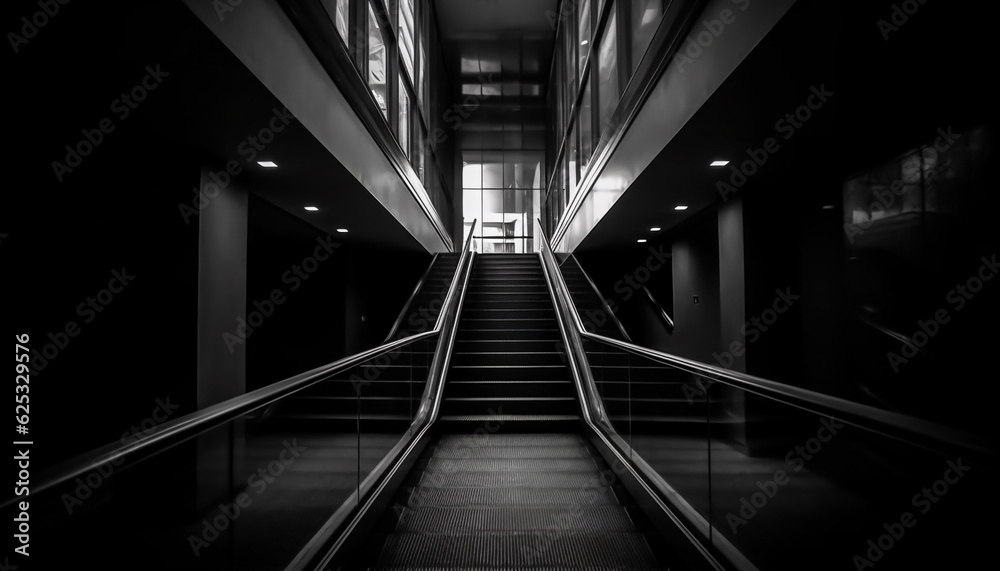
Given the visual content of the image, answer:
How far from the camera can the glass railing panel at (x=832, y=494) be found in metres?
1.23

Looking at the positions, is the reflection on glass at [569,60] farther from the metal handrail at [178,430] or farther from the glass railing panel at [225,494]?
the metal handrail at [178,430]

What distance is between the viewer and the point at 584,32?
29.0 feet

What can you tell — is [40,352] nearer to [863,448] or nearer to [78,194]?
[78,194]

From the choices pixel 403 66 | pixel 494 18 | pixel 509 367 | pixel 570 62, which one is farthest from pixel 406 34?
pixel 509 367

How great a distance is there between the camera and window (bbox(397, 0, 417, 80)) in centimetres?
852

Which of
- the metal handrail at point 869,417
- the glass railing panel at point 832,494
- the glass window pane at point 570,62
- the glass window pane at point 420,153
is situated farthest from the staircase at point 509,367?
the glass window pane at point 570,62

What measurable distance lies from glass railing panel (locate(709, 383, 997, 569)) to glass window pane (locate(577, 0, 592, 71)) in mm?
7430

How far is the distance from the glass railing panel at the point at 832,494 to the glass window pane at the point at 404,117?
718 cm

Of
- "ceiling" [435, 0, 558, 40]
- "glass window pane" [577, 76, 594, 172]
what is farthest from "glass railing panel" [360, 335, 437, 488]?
"ceiling" [435, 0, 558, 40]

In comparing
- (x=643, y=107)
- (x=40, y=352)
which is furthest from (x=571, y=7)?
(x=40, y=352)

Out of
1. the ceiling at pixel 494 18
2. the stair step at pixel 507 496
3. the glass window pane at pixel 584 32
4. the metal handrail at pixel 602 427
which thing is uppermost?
the ceiling at pixel 494 18

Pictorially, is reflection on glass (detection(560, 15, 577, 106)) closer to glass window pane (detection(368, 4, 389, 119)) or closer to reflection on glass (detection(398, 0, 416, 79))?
reflection on glass (detection(398, 0, 416, 79))

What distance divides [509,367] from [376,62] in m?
4.40

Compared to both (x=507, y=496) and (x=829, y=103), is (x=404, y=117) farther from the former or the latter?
(x=507, y=496)
